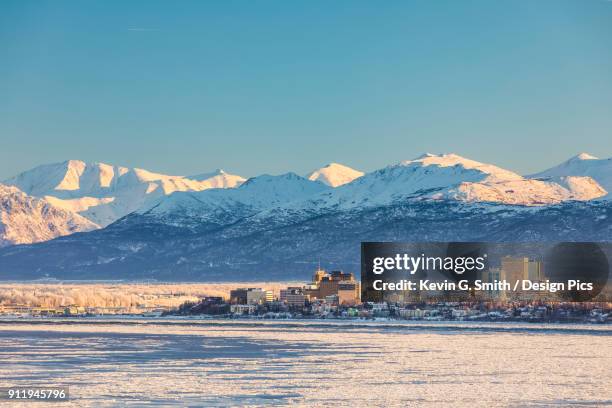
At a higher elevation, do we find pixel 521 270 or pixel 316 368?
pixel 521 270

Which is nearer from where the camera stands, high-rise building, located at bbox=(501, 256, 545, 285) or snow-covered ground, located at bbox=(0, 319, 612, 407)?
snow-covered ground, located at bbox=(0, 319, 612, 407)

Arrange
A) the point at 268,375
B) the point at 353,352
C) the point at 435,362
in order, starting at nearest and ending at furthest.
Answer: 1. the point at 268,375
2. the point at 435,362
3. the point at 353,352

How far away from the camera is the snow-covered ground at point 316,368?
215 feet

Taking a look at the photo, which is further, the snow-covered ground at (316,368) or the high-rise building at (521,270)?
the high-rise building at (521,270)

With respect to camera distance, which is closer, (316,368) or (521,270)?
(316,368)

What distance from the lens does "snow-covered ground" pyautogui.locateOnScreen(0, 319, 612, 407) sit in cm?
6562

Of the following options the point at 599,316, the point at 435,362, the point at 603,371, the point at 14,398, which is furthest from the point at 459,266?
the point at 599,316

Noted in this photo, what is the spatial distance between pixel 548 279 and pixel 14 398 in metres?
90.7

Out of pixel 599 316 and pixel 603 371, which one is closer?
pixel 603 371

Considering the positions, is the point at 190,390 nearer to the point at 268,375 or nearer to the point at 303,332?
the point at 268,375

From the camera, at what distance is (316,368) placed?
81812 millimetres

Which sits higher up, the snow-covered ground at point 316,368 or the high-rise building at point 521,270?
the high-rise building at point 521,270

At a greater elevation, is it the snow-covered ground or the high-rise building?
the high-rise building

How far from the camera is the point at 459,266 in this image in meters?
110
